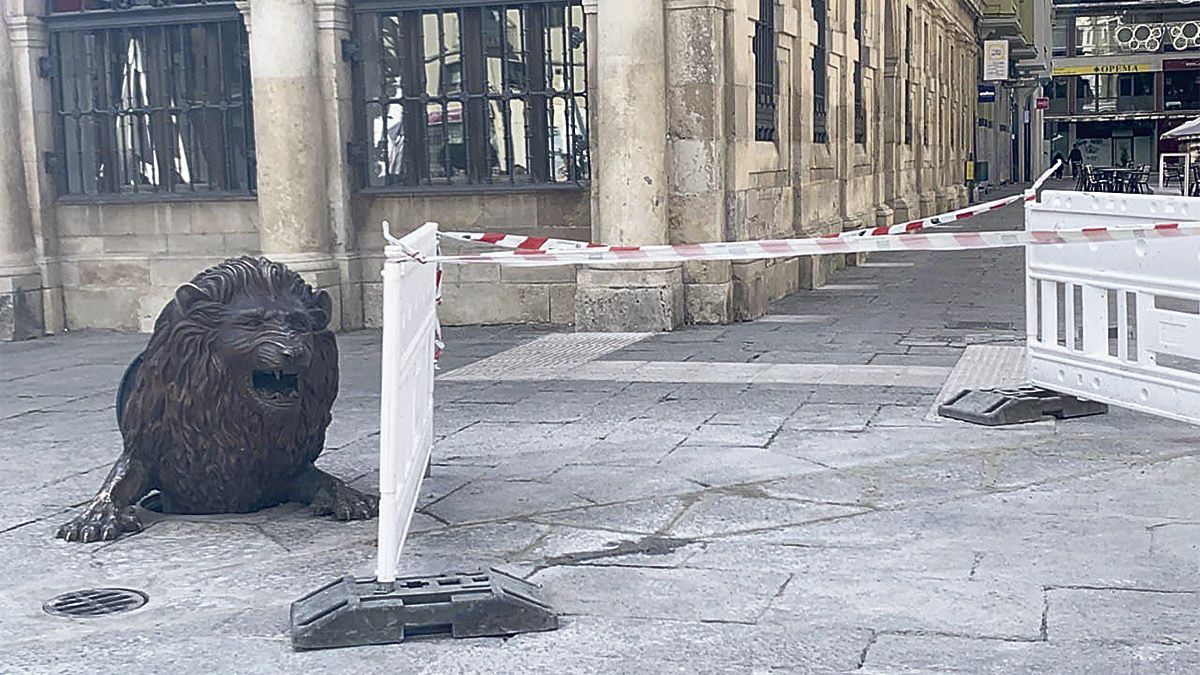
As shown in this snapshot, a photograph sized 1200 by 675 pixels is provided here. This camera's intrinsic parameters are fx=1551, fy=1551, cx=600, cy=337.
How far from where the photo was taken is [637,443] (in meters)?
7.48

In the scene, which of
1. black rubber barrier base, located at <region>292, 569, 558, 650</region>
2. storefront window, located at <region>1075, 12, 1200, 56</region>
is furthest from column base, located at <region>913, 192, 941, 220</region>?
storefront window, located at <region>1075, 12, 1200, 56</region>

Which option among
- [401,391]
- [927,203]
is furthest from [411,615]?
[927,203]

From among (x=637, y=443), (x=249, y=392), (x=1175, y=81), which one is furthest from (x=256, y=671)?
(x=1175, y=81)

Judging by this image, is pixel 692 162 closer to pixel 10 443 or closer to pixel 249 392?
pixel 10 443

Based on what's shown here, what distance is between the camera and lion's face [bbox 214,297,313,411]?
5.56 meters

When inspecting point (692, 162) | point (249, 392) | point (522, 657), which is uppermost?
point (692, 162)

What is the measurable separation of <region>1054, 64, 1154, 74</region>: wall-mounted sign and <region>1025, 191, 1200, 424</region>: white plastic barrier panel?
199ft

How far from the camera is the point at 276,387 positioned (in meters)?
5.73

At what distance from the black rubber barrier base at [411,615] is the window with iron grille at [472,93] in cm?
825

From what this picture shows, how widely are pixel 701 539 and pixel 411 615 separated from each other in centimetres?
144

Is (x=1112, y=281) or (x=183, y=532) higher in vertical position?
(x=1112, y=281)

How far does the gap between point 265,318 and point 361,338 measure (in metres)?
6.73

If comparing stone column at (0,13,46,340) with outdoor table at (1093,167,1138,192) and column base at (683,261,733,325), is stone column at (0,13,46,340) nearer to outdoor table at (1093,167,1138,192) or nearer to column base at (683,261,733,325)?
column base at (683,261,733,325)

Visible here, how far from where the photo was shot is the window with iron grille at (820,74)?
16625mm
